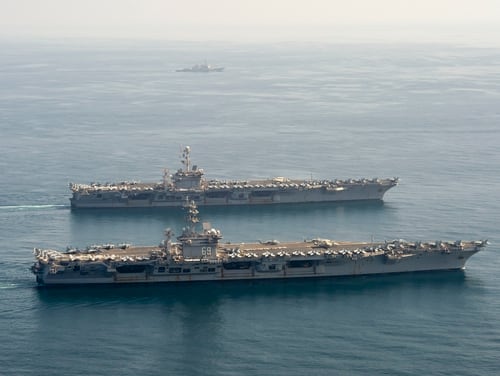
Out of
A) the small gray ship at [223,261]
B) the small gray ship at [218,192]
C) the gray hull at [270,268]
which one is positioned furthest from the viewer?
the small gray ship at [218,192]

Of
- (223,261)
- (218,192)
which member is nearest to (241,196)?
(218,192)

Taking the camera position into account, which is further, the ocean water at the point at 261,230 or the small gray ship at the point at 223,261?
the small gray ship at the point at 223,261

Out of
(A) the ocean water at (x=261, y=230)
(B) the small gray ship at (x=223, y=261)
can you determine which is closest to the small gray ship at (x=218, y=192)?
(A) the ocean water at (x=261, y=230)

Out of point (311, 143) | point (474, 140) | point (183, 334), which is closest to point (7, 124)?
point (311, 143)

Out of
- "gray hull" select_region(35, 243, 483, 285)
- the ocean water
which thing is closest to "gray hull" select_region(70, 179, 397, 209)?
the ocean water

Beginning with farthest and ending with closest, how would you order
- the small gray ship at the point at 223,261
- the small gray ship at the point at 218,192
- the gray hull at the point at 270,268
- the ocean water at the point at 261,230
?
the small gray ship at the point at 218,192
the gray hull at the point at 270,268
the small gray ship at the point at 223,261
the ocean water at the point at 261,230

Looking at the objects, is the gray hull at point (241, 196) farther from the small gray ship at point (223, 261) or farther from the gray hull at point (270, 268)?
the gray hull at point (270, 268)

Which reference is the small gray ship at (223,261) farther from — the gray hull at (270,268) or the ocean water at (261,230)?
the ocean water at (261,230)

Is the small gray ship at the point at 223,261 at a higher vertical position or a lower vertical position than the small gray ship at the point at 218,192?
lower
